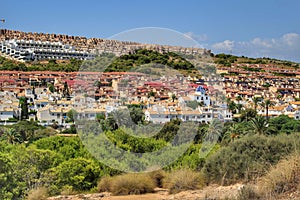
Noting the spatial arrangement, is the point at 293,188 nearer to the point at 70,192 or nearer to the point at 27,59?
the point at 70,192

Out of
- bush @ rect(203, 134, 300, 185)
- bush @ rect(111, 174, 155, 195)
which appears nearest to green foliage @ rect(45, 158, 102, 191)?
bush @ rect(111, 174, 155, 195)

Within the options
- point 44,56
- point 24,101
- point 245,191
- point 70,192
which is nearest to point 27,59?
point 44,56

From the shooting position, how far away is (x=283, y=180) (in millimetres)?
5668

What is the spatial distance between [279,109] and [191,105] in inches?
567

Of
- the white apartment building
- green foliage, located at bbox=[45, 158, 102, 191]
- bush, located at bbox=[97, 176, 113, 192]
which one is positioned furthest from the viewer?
the white apartment building

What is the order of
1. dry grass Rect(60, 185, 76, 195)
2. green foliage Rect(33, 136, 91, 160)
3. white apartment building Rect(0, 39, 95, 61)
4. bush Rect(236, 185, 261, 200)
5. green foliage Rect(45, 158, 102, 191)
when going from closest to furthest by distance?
bush Rect(236, 185, 261, 200), dry grass Rect(60, 185, 76, 195), green foliage Rect(45, 158, 102, 191), green foliage Rect(33, 136, 91, 160), white apartment building Rect(0, 39, 95, 61)

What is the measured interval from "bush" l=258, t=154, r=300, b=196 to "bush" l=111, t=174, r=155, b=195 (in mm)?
3157

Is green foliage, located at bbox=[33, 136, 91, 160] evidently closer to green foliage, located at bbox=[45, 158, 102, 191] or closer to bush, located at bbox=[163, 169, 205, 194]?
green foliage, located at bbox=[45, 158, 102, 191]

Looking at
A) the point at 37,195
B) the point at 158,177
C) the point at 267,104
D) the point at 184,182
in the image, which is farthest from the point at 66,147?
the point at 267,104

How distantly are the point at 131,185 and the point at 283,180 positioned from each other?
3.51m

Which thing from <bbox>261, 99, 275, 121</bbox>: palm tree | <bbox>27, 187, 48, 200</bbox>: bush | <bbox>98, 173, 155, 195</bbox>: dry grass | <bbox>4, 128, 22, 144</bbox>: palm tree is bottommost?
<bbox>4, 128, 22, 144</bbox>: palm tree

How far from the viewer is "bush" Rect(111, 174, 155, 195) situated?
8430 mm

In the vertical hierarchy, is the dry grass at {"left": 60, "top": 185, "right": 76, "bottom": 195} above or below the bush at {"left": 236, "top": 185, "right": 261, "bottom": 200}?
below

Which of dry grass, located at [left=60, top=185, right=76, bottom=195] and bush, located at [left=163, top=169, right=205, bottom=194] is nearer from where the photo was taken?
bush, located at [left=163, top=169, right=205, bottom=194]
